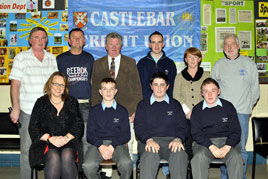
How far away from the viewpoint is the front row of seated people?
113 inches

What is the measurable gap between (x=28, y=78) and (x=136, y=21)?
198cm

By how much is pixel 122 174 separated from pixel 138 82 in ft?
3.86

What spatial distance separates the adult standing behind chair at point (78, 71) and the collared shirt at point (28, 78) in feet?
0.99

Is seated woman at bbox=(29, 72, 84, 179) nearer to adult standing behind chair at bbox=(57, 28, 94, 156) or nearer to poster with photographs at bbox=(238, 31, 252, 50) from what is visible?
adult standing behind chair at bbox=(57, 28, 94, 156)

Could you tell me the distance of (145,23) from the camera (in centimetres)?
453

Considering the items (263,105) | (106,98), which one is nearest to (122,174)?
(106,98)

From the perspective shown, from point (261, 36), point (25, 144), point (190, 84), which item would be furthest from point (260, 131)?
point (25, 144)

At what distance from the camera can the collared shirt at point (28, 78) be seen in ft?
10.9

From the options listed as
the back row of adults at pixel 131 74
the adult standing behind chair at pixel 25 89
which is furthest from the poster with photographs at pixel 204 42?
the adult standing behind chair at pixel 25 89

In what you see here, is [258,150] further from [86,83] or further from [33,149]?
[33,149]

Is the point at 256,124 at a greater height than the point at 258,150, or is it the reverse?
the point at 256,124

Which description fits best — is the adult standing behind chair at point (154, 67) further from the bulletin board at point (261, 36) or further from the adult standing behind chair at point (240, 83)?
the bulletin board at point (261, 36)

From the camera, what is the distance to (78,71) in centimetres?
353

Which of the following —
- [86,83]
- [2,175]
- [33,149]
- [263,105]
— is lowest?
[2,175]
